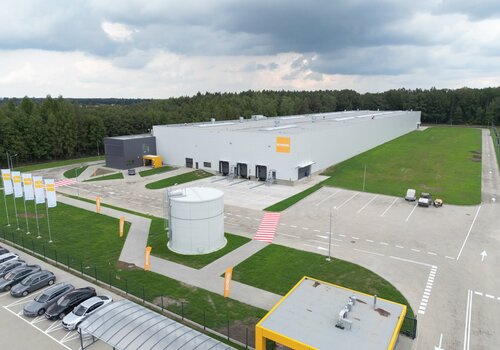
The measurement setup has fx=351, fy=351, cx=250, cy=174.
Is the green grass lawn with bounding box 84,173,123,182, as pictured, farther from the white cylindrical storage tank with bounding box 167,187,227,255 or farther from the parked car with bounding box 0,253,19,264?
the white cylindrical storage tank with bounding box 167,187,227,255

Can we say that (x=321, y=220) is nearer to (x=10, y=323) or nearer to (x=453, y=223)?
(x=453, y=223)

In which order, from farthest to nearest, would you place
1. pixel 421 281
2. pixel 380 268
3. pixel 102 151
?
pixel 102 151, pixel 380 268, pixel 421 281

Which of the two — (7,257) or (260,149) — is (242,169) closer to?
(260,149)

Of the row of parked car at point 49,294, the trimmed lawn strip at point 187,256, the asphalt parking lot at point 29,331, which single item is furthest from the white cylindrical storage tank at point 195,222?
the row of parked car at point 49,294

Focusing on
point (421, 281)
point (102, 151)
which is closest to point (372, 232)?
point (421, 281)

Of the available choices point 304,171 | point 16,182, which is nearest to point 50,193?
point 16,182

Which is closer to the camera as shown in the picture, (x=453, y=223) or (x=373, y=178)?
(x=453, y=223)
